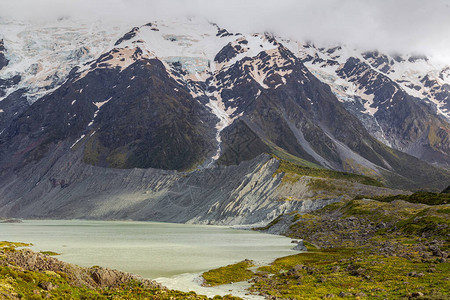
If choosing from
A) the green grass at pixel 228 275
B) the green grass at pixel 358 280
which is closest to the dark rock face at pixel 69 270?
the green grass at pixel 228 275

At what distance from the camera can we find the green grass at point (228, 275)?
53.0 meters

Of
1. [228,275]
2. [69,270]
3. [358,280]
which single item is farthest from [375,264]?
[69,270]

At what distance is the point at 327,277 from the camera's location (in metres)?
51.2

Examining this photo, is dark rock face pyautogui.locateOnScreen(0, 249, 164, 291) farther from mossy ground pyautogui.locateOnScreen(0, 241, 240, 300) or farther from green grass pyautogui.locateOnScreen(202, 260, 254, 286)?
green grass pyautogui.locateOnScreen(202, 260, 254, 286)

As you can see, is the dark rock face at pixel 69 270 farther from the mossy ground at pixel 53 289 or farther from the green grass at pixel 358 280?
the green grass at pixel 358 280

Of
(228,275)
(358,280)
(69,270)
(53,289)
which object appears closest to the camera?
(53,289)

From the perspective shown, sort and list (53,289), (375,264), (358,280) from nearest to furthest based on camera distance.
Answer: (53,289), (358,280), (375,264)

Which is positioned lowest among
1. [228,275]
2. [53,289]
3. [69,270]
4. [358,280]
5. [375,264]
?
[228,275]

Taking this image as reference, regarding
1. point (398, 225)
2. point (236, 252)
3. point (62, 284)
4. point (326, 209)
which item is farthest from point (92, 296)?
point (326, 209)

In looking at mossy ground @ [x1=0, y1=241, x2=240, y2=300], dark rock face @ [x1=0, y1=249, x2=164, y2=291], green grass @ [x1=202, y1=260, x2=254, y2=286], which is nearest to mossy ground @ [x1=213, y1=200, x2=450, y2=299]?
green grass @ [x1=202, y1=260, x2=254, y2=286]

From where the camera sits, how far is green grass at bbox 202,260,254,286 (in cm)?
5300

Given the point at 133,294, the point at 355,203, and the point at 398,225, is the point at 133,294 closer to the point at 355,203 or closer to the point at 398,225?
the point at 398,225

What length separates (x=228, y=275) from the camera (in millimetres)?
56969

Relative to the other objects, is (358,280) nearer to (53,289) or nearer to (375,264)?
(375,264)
